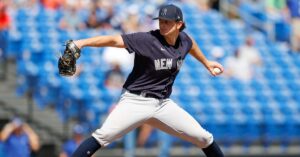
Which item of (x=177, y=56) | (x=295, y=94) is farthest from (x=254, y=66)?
(x=177, y=56)

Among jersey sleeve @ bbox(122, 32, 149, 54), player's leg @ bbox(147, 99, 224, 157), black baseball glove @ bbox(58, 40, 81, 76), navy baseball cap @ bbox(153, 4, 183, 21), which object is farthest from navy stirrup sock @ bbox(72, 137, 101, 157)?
navy baseball cap @ bbox(153, 4, 183, 21)

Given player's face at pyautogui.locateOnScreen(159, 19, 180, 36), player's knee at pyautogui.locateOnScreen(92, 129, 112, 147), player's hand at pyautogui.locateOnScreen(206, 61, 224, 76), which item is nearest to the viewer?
player's knee at pyautogui.locateOnScreen(92, 129, 112, 147)

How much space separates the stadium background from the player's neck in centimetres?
487

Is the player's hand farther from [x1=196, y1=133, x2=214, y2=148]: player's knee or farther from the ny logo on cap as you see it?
the ny logo on cap

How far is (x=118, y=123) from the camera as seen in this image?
7.05 metres

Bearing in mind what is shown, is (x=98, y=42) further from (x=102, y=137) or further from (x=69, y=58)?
(x=102, y=137)

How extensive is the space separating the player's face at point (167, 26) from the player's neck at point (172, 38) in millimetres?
70

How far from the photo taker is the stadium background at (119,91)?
1318 centimetres

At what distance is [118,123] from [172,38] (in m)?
0.96

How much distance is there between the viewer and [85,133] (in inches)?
500

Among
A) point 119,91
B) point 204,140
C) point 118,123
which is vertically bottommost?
point 119,91

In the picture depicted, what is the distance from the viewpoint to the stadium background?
13.2 meters

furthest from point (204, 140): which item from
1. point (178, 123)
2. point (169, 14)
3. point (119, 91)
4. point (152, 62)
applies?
point (119, 91)

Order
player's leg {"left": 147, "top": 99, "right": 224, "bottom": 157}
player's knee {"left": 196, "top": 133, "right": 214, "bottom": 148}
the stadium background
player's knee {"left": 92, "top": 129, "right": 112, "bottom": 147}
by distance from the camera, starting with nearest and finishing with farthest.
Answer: player's knee {"left": 92, "top": 129, "right": 112, "bottom": 147} < player's leg {"left": 147, "top": 99, "right": 224, "bottom": 157} < player's knee {"left": 196, "top": 133, "right": 214, "bottom": 148} < the stadium background
